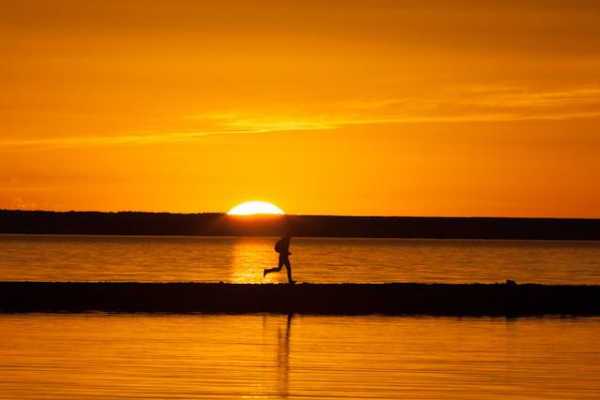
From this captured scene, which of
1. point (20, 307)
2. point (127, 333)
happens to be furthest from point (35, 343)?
point (20, 307)

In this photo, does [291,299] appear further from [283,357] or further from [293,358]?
[293,358]

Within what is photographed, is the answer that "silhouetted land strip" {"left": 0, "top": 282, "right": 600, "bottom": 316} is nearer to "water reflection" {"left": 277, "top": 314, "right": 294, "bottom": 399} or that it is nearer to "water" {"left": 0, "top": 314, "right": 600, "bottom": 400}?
"water" {"left": 0, "top": 314, "right": 600, "bottom": 400}

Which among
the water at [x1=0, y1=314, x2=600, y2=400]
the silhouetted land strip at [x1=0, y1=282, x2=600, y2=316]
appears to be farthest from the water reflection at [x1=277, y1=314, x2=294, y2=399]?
the silhouetted land strip at [x1=0, y1=282, x2=600, y2=316]

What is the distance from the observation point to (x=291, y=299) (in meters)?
41.6

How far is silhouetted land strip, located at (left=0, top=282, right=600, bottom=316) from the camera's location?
41375 millimetres

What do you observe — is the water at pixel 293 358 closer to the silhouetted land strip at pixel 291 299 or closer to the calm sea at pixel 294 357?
the calm sea at pixel 294 357

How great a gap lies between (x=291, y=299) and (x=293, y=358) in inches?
521

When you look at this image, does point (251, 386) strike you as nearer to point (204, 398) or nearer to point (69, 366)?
point (204, 398)

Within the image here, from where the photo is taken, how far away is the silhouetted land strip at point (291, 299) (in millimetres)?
41375

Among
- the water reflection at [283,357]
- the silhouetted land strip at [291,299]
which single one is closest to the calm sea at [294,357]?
the water reflection at [283,357]

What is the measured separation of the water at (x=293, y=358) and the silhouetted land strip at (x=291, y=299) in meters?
2.39

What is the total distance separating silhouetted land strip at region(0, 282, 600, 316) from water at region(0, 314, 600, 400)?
7.83 feet

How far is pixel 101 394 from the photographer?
22.6m

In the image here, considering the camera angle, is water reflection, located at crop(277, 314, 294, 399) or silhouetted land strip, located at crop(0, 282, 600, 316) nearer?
water reflection, located at crop(277, 314, 294, 399)
